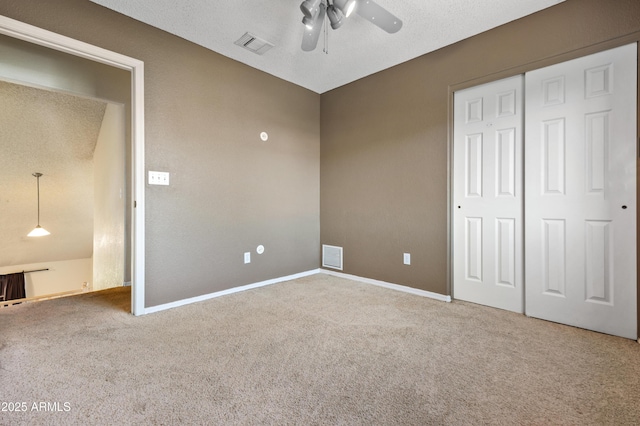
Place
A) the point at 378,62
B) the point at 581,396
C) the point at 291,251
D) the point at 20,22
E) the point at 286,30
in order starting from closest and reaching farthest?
the point at 581,396 < the point at 20,22 < the point at 286,30 < the point at 378,62 < the point at 291,251

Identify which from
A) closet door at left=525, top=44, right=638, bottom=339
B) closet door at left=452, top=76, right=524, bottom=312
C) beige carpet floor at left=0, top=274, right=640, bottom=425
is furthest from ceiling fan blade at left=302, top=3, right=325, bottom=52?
beige carpet floor at left=0, top=274, right=640, bottom=425

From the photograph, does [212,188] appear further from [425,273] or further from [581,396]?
[581,396]

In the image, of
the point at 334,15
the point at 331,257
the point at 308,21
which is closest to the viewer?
the point at 308,21

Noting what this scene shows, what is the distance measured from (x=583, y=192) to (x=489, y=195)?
0.63m

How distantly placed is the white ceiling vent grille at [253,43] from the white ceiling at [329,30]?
4cm

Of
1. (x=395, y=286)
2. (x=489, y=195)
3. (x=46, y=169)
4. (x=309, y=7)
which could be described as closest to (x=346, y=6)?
(x=309, y=7)

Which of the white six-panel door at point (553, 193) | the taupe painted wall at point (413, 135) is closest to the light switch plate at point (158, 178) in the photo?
the taupe painted wall at point (413, 135)

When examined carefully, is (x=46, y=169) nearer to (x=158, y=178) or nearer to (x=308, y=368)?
(x=158, y=178)

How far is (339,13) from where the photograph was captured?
80.5 inches

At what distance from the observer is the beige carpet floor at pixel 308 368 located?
4.06 feet

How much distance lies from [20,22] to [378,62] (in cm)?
295

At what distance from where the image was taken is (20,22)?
1876 mm

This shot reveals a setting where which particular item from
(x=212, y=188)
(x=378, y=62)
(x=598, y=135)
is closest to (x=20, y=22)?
(x=212, y=188)

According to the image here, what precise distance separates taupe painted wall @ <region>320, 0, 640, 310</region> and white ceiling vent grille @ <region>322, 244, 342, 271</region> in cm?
8
